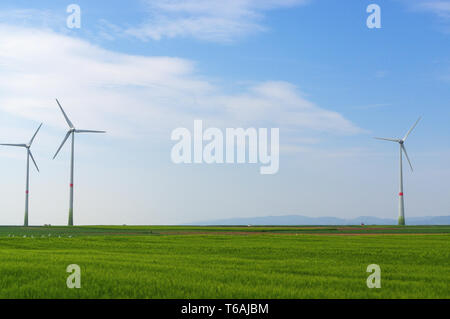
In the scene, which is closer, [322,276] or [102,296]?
[102,296]

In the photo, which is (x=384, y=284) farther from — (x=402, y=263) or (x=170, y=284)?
(x=402, y=263)

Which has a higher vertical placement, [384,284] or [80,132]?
[80,132]

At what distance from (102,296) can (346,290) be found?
364 inches

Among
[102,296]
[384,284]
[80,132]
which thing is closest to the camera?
[102,296]

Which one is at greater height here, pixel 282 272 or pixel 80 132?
pixel 80 132

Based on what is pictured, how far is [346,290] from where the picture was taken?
20469 mm

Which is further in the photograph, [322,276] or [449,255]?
[449,255]

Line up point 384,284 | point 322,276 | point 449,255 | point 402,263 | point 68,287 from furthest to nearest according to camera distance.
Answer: point 449,255
point 402,263
point 322,276
point 384,284
point 68,287

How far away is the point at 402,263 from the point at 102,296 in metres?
21.2
